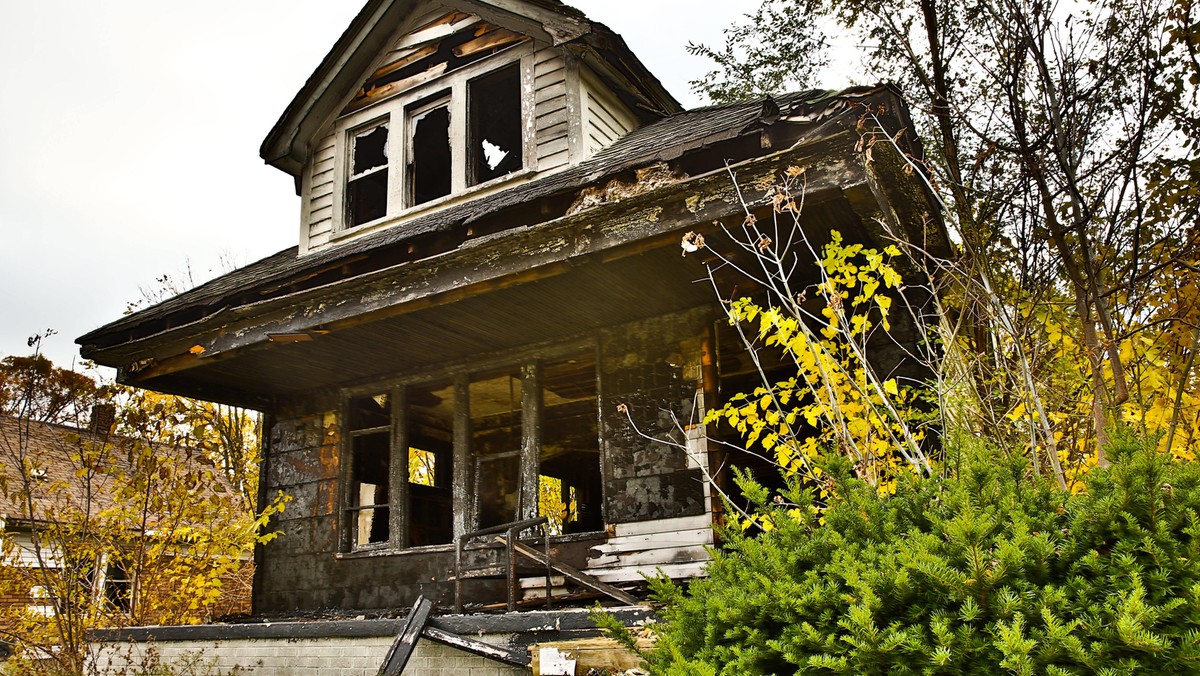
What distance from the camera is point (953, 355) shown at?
470cm

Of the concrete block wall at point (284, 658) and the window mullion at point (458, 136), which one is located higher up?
the window mullion at point (458, 136)

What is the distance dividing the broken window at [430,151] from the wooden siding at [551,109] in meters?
1.31

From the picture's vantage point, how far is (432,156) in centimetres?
966

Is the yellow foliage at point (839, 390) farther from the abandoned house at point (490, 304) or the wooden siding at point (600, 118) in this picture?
the wooden siding at point (600, 118)

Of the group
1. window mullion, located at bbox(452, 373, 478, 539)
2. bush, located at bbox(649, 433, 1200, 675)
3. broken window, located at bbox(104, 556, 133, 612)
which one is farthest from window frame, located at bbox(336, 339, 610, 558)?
bush, located at bbox(649, 433, 1200, 675)

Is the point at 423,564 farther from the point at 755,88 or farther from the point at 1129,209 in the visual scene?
the point at 755,88

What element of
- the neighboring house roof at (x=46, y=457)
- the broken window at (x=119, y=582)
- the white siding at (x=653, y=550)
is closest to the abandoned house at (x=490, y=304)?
the white siding at (x=653, y=550)

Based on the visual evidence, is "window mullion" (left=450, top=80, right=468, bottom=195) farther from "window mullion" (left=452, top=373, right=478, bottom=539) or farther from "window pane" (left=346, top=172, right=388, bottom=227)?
"window mullion" (left=452, top=373, right=478, bottom=539)

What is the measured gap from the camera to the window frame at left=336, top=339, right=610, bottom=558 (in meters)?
7.47

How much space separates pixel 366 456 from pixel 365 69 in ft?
14.3

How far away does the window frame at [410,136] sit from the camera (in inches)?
330

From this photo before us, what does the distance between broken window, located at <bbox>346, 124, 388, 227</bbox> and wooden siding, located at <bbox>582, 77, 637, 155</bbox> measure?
243cm

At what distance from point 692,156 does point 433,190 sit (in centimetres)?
517

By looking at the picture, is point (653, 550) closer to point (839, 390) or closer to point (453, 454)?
point (839, 390)
